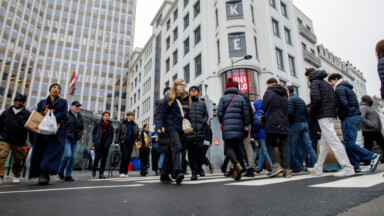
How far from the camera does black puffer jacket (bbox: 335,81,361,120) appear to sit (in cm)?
527

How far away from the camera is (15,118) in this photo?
5570mm

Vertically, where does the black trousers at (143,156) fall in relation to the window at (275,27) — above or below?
below

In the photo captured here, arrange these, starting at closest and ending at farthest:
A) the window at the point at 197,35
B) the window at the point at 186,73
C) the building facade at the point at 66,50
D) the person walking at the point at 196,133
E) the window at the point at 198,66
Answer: the person walking at the point at 196,133 → the window at the point at 198,66 → the window at the point at 197,35 → the window at the point at 186,73 → the building facade at the point at 66,50

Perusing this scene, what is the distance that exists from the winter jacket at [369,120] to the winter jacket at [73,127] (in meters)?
7.69

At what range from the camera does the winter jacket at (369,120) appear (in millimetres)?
6070

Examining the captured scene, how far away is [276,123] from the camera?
194 inches

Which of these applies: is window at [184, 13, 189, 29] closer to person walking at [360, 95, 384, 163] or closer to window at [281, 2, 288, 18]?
window at [281, 2, 288, 18]

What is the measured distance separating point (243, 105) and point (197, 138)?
124 centimetres

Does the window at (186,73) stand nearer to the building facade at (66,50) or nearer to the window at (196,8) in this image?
the window at (196,8)

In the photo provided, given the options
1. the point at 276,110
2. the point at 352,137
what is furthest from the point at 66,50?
the point at 352,137

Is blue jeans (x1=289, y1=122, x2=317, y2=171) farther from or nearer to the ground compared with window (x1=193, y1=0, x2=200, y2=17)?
nearer to the ground

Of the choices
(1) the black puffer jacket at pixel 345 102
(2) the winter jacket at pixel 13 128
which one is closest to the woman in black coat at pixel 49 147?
(2) the winter jacket at pixel 13 128

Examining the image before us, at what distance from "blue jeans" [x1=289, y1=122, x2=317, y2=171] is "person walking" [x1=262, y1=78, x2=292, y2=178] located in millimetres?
1212

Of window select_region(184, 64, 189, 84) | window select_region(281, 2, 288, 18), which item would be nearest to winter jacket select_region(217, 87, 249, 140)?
window select_region(184, 64, 189, 84)
